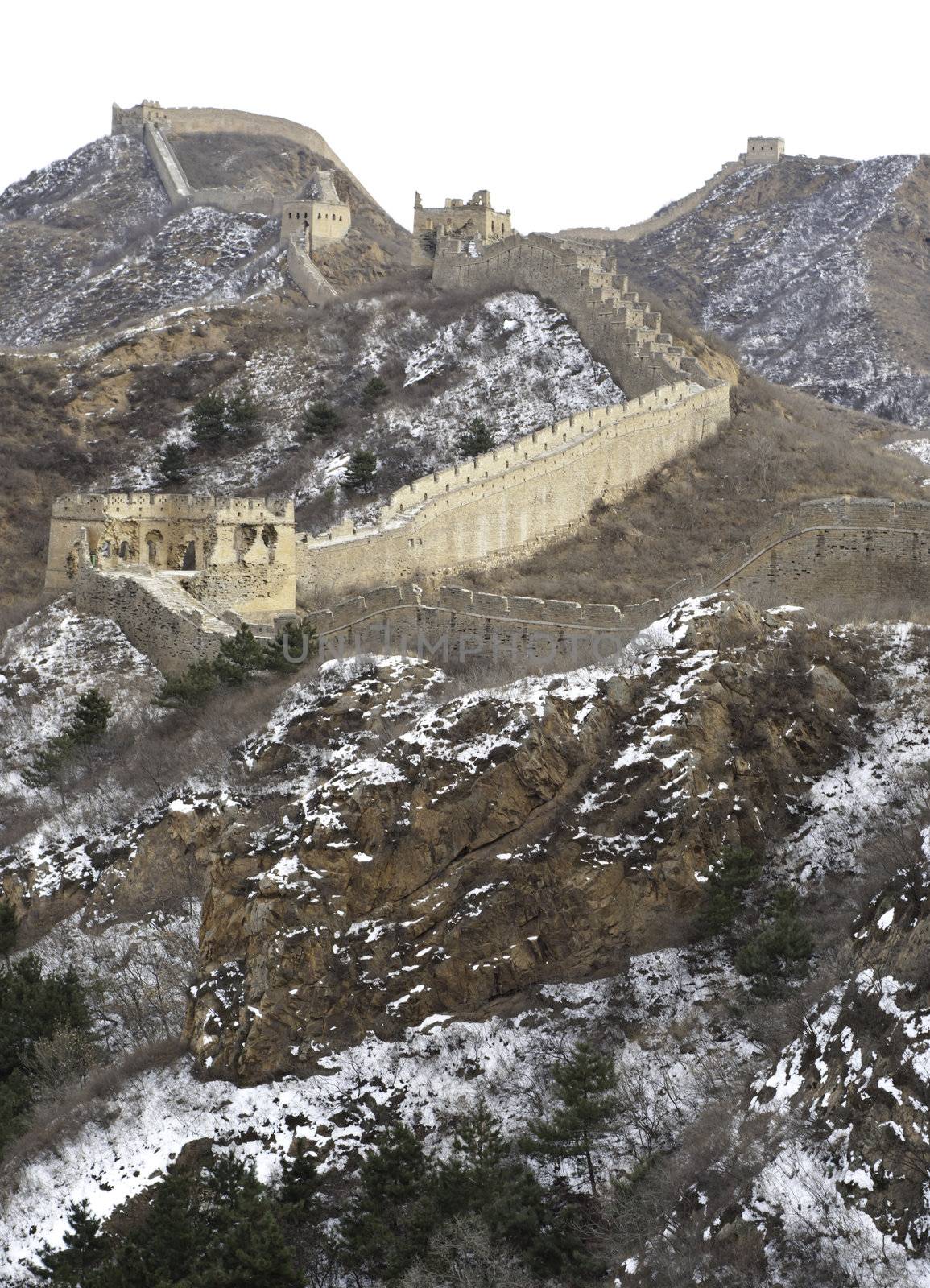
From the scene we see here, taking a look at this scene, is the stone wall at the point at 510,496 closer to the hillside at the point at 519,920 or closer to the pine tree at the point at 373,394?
the hillside at the point at 519,920

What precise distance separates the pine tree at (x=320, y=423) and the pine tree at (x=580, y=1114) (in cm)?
3097

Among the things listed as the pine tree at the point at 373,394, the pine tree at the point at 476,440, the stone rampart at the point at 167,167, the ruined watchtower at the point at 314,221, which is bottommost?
the pine tree at the point at 476,440

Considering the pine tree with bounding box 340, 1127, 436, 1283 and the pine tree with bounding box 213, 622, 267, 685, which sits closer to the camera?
the pine tree with bounding box 340, 1127, 436, 1283

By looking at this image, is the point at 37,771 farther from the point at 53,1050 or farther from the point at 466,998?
the point at 466,998

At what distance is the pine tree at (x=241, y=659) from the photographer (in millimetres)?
30047

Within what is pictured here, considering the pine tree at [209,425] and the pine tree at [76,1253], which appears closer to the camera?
the pine tree at [76,1253]

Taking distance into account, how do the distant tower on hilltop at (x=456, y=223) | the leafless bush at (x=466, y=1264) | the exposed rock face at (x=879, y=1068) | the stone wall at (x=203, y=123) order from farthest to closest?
the stone wall at (x=203, y=123), the distant tower on hilltop at (x=456, y=223), the leafless bush at (x=466, y=1264), the exposed rock face at (x=879, y=1068)

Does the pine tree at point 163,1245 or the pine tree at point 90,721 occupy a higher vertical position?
the pine tree at point 90,721

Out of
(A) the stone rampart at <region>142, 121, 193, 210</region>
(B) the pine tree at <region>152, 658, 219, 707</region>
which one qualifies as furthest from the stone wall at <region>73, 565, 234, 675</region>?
(A) the stone rampart at <region>142, 121, 193, 210</region>

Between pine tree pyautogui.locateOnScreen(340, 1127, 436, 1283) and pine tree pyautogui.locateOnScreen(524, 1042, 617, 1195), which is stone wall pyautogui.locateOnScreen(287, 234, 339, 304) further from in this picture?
pine tree pyautogui.locateOnScreen(524, 1042, 617, 1195)

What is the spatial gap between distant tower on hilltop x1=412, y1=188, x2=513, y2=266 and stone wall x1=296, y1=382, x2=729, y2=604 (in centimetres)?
1590

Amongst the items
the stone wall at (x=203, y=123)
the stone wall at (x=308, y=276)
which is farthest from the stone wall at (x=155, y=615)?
the stone wall at (x=203, y=123)

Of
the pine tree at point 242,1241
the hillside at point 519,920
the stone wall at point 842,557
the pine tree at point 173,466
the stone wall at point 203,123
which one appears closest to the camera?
the pine tree at point 242,1241

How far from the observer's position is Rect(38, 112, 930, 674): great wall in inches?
1107
